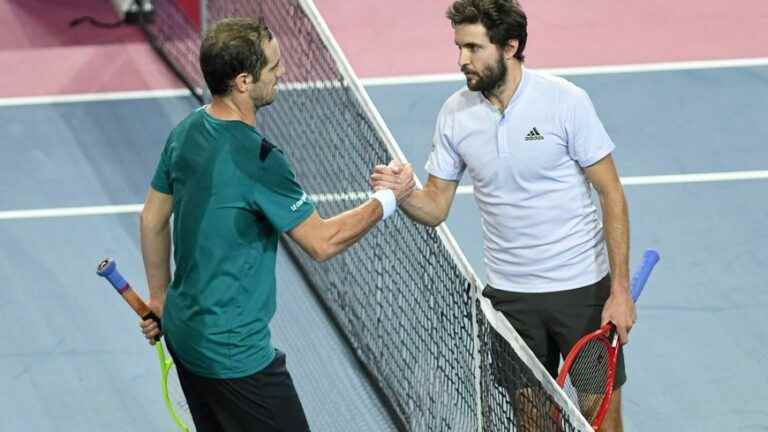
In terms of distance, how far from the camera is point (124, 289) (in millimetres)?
5379

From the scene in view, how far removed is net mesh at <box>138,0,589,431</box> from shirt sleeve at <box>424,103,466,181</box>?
24 centimetres

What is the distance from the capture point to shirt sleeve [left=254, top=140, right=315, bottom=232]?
479cm

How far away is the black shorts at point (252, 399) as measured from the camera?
16.7ft

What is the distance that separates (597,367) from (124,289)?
1.79 meters

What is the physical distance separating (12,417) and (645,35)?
578 cm

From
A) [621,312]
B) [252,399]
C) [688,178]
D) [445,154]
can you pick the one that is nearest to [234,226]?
[252,399]

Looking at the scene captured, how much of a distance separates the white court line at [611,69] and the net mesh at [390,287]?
130 cm

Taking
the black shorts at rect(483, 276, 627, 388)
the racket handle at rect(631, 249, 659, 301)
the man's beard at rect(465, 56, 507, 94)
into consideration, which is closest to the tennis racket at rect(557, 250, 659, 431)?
the racket handle at rect(631, 249, 659, 301)

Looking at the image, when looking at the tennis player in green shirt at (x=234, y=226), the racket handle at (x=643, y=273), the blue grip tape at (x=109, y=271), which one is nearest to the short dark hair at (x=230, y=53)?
the tennis player in green shirt at (x=234, y=226)

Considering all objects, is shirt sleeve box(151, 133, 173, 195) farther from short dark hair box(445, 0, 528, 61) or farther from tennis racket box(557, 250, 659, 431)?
tennis racket box(557, 250, 659, 431)

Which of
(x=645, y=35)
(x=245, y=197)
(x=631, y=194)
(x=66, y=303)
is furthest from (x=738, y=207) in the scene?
→ (x=245, y=197)

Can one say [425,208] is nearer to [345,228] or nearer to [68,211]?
[345,228]

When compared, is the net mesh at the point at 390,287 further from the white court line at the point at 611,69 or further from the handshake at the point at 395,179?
the white court line at the point at 611,69

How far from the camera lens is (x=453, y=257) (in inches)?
210
